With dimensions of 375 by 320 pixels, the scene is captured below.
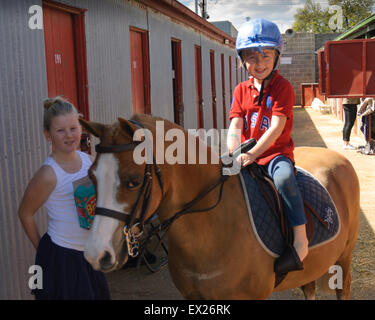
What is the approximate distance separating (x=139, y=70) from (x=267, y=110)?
15.3ft

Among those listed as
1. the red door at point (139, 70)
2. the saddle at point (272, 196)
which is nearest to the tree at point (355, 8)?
the red door at point (139, 70)

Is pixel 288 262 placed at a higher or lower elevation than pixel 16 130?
lower

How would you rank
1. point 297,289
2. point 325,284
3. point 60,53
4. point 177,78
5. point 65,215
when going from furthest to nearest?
point 177,78
point 60,53
point 297,289
point 325,284
point 65,215

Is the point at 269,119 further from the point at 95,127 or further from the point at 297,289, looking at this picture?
the point at 297,289

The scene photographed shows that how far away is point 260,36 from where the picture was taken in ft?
8.46

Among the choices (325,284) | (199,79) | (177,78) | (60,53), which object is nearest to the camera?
(325,284)

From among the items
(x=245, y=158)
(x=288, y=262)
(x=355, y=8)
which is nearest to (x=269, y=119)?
(x=245, y=158)

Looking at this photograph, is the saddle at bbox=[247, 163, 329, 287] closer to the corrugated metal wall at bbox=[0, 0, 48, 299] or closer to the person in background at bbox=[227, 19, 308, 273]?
the person in background at bbox=[227, 19, 308, 273]

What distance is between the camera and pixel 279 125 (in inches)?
A: 102

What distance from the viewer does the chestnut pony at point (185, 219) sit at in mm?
1882

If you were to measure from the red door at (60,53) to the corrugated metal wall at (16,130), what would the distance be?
19.1 inches

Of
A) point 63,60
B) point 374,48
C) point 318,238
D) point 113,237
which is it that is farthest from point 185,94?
point 113,237

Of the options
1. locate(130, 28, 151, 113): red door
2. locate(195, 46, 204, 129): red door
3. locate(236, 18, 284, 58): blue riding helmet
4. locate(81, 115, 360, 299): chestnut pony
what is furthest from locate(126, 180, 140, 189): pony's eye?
locate(195, 46, 204, 129): red door

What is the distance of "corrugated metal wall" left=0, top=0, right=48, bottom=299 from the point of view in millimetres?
3324
